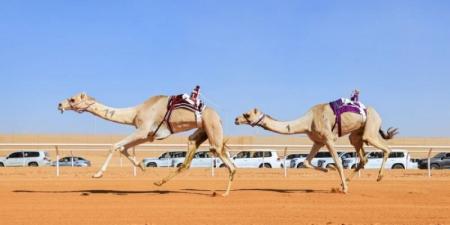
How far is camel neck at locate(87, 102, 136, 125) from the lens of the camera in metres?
14.9

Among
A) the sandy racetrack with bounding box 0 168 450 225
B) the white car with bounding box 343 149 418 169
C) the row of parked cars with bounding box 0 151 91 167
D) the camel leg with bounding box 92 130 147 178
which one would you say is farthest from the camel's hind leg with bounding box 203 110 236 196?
the row of parked cars with bounding box 0 151 91 167

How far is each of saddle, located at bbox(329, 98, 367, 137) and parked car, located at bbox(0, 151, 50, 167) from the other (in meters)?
32.0

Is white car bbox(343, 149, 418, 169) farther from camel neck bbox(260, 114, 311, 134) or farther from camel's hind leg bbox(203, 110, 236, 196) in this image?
camel's hind leg bbox(203, 110, 236, 196)

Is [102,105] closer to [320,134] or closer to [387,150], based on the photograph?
[320,134]

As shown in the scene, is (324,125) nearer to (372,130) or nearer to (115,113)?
(372,130)

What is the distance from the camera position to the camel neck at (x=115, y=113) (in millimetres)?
14945

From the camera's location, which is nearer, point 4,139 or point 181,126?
point 181,126

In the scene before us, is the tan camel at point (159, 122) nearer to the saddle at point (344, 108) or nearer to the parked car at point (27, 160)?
the saddle at point (344, 108)

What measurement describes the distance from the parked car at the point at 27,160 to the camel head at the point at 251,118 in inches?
1230

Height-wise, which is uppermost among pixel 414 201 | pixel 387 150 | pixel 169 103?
pixel 169 103

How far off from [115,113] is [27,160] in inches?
1257

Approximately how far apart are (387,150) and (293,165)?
29185 millimetres

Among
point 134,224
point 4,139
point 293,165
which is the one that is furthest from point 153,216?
point 4,139

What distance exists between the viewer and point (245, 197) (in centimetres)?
1374
